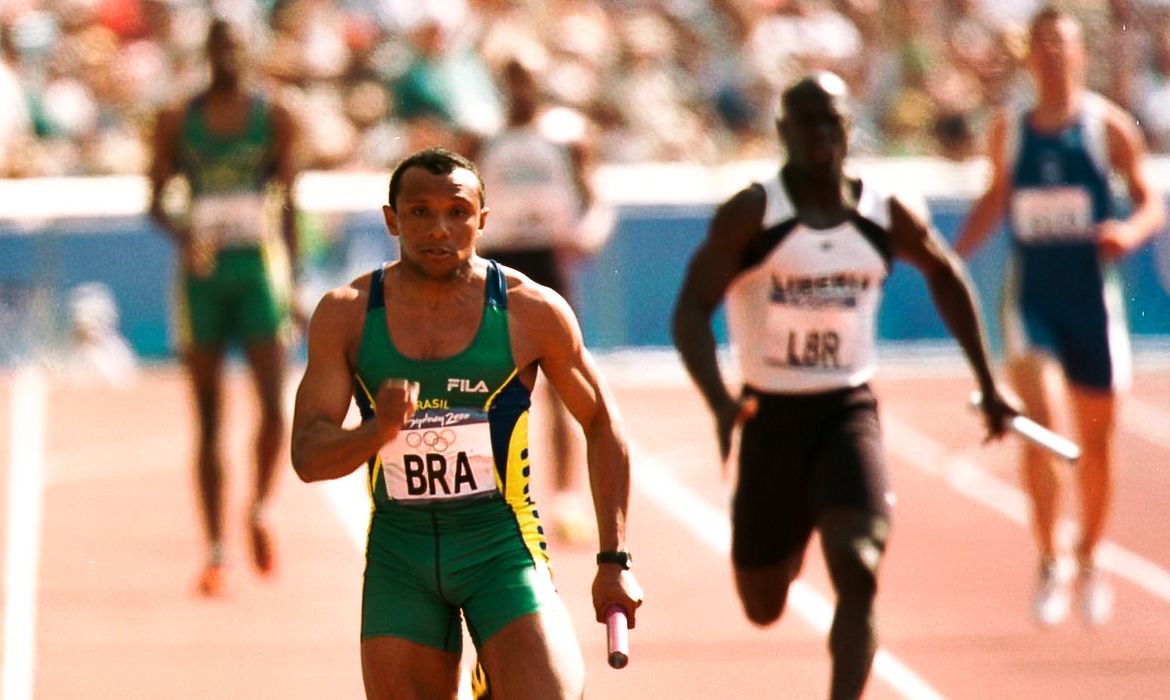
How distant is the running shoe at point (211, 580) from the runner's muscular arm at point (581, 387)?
18.5 feet

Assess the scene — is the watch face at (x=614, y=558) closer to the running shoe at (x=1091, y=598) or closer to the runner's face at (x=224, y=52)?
the running shoe at (x=1091, y=598)

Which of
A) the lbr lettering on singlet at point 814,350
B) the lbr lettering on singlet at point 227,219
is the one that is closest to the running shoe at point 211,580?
the lbr lettering on singlet at point 227,219

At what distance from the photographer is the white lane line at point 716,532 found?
9242mm

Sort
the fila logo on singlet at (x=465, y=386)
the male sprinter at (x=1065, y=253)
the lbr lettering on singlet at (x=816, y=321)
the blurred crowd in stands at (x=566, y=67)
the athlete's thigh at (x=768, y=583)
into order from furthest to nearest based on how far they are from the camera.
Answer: the blurred crowd in stands at (x=566, y=67)
the male sprinter at (x=1065, y=253)
the athlete's thigh at (x=768, y=583)
the lbr lettering on singlet at (x=816, y=321)
the fila logo on singlet at (x=465, y=386)

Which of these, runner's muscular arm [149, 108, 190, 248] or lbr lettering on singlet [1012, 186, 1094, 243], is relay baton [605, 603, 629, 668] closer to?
lbr lettering on singlet [1012, 186, 1094, 243]

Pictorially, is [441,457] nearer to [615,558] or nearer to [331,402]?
[331,402]

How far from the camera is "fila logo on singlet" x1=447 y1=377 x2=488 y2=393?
580 centimetres

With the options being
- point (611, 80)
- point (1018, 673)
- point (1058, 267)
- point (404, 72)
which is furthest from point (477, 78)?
point (1018, 673)

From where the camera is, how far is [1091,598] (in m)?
10.4

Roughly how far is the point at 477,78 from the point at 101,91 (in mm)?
3299

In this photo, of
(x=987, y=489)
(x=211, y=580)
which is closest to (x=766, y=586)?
(x=211, y=580)

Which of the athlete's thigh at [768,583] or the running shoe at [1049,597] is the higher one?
the athlete's thigh at [768,583]

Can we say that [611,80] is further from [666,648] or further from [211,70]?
[666,648]

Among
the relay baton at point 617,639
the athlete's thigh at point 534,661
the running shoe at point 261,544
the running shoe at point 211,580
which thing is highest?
the relay baton at point 617,639
